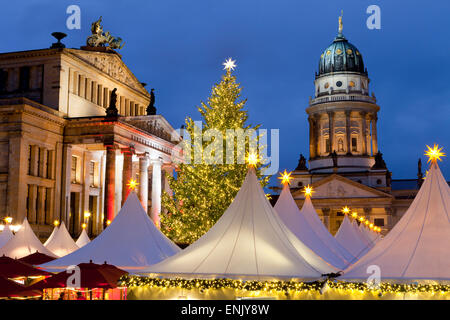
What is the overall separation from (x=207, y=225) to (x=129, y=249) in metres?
9.13

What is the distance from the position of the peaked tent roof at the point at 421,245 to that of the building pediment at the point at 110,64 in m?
40.6

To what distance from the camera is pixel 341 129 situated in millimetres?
101438

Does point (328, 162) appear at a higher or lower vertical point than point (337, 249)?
higher

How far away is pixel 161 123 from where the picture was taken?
202ft

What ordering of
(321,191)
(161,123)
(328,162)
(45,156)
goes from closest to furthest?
(45,156) → (161,123) → (321,191) → (328,162)

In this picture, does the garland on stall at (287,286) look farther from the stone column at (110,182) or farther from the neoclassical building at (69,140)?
the stone column at (110,182)

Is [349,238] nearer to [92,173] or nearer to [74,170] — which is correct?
[74,170]

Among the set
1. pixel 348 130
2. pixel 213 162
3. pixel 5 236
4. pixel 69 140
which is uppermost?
pixel 348 130

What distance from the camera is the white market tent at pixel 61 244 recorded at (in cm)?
3838

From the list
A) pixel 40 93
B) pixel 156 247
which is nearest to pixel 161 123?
pixel 40 93

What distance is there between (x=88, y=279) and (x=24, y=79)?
3884 centimetres

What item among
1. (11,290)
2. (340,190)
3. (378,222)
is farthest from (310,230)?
(378,222)

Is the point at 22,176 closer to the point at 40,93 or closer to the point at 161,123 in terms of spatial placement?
the point at 40,93

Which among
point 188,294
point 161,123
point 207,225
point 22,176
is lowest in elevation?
point 188,294
